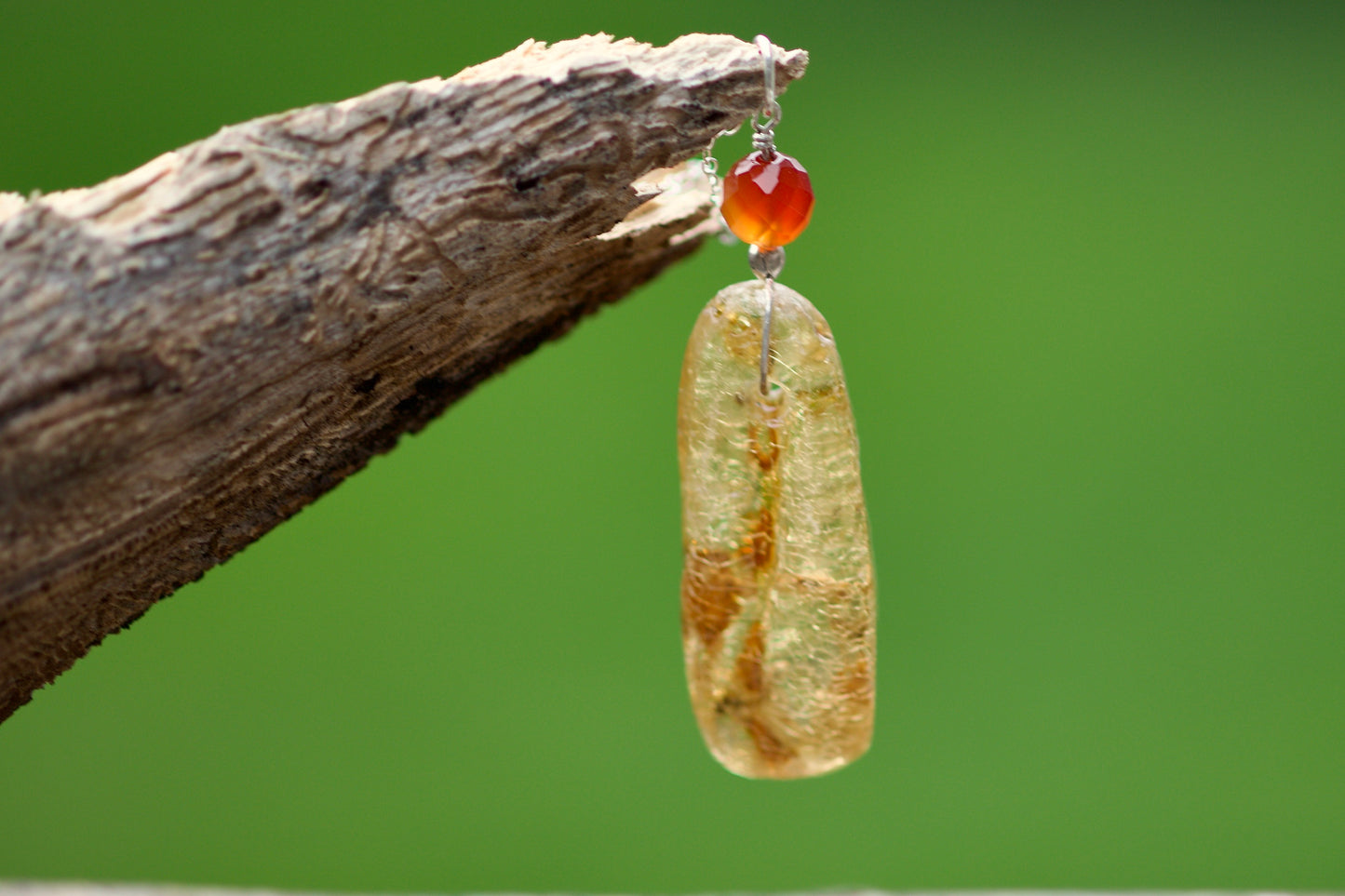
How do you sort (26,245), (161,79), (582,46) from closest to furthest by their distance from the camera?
(26,245), (582,46), (161,79)

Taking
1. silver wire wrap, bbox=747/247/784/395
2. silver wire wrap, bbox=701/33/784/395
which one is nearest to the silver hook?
silver wire wrap, bbox=701/33/784/395

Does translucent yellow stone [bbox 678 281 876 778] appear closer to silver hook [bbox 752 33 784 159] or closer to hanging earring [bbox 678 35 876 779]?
hanging earring [bbox 678 35 876 779]

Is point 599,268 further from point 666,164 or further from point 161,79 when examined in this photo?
point 161,79

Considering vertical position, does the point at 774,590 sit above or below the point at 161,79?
below

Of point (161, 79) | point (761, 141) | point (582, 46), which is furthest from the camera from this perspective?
point (161, 79)

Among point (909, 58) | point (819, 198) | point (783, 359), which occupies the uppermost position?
point (909, 58)

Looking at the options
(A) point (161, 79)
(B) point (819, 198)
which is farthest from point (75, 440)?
(B) point (819, 198)

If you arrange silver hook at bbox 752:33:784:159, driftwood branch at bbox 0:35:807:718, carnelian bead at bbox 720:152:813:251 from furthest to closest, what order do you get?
carnelian bead at bbox 720:152:813:251
silver hook at bbox 752:33:784:159
driftwood branch at bbox 0:35:807:718

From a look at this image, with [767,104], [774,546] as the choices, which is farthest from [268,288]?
[774,546]
